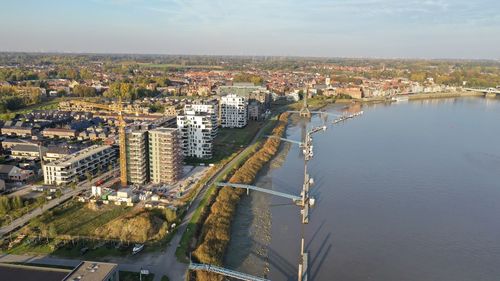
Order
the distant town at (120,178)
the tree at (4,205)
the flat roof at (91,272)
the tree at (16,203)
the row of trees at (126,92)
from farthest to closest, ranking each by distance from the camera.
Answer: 1. the row of trees at (126,92)
2. the tree at (16,203)
3. the tree at (4,205)
4. the distant town at (120,178)
5. the flat roof at (91,272)

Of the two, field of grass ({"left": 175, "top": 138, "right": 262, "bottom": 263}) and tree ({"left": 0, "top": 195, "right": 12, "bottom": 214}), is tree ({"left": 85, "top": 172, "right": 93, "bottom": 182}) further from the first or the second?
field of grass ({"left": 175, "top": 138, "right": 262, "bottom": 263})

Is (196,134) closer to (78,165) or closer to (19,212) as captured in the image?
(78,165)

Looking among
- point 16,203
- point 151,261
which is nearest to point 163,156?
point 16,203

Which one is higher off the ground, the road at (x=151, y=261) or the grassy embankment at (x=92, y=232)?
the grassy embankment at (x=92, y=232)

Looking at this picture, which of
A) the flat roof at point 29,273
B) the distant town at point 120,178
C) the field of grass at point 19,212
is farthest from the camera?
the field of grass at point 19,212

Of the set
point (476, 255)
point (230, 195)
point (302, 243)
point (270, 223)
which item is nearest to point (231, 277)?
point (302, 243)

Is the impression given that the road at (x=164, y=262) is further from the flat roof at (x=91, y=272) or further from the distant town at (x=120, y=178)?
the flat roof at (x=91, y=272)

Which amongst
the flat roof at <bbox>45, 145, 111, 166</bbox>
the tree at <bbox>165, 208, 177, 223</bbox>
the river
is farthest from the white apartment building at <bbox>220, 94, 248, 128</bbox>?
the tree at <bbox>165, 208, 177, 223</bbox>

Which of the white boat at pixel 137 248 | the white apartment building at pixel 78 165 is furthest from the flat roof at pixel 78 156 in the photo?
the white boat at pixel 137 248
